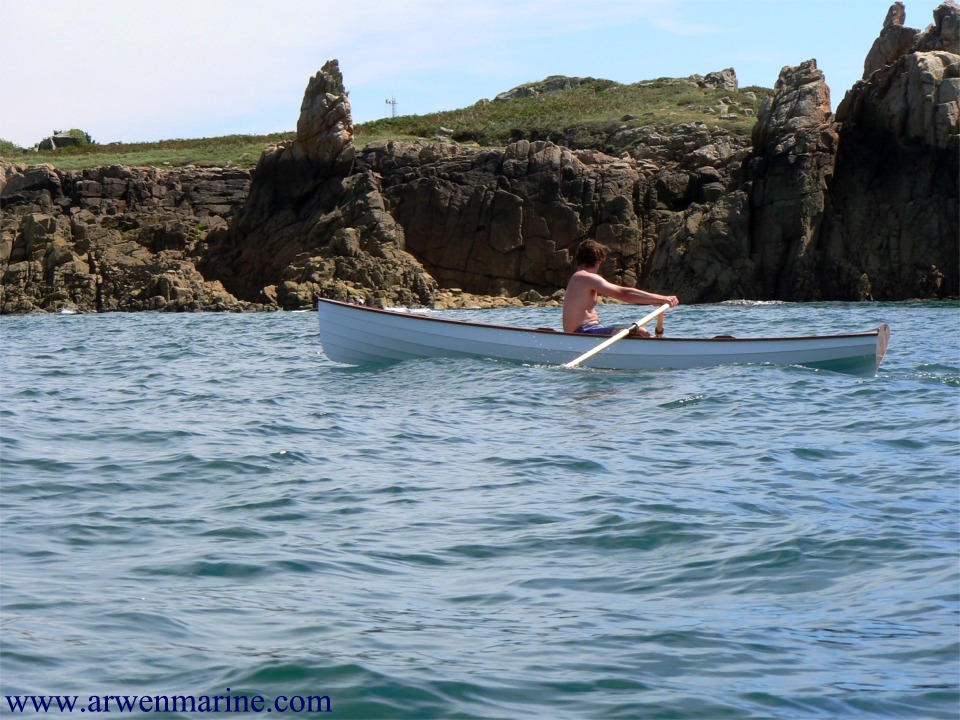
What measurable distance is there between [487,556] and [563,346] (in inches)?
301

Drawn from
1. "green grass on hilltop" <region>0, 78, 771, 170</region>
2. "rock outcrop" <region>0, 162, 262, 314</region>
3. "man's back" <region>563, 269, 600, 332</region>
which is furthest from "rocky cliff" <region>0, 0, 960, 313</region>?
"man's back" <region>563, 269, 600, 332</region>

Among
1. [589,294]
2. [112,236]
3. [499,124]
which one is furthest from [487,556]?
[499,124]

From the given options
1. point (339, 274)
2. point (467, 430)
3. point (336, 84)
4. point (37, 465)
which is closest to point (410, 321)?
point (467, 430)

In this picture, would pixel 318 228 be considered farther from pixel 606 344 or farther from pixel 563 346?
pixel 606 344

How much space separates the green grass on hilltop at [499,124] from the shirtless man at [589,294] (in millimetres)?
35545

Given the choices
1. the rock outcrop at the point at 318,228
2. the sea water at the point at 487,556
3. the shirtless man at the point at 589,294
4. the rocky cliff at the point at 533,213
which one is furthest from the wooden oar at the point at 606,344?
the rock outcrop at the point at 318,228

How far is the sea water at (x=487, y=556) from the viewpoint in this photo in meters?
3.52

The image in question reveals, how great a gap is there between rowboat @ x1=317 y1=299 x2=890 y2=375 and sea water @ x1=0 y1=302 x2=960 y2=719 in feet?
5.27

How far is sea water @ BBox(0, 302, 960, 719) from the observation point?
11.6ft

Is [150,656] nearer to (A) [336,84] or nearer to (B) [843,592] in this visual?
(B) [843,592]

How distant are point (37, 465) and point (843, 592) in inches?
204

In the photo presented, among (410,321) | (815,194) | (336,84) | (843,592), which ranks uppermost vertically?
(336,84)

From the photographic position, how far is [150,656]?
12.1 ft

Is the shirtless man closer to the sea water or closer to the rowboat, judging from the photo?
the rowboat
